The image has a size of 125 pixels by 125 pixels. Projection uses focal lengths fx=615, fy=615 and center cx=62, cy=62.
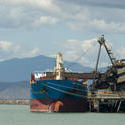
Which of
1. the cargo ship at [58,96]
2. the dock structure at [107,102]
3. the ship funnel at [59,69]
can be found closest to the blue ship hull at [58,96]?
the cargo ship at [58,96]

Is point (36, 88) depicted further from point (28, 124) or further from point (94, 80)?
point (28, 124)

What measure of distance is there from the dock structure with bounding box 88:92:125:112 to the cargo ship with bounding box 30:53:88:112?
2721 millimetres

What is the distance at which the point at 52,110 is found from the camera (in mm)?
93125

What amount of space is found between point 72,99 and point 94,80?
15.9 meters

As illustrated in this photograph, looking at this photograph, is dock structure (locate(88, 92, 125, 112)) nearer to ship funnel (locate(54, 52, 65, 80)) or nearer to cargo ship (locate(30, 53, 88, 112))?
cargo ship (locate(30, 53, 88, 112))

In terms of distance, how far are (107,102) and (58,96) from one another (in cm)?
1085

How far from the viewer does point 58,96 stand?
93812 millimetres

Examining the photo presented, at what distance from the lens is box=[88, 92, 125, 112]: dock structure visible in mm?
99250

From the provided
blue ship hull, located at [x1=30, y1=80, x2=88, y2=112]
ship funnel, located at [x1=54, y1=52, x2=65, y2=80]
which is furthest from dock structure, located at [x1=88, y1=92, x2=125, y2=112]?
ship funnel, located at [x1=54, y1=52, x2=65, y2=80]

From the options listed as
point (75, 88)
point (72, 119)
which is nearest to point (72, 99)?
point (75, 88)

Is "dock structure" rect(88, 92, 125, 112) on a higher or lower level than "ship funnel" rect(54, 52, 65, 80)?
lower

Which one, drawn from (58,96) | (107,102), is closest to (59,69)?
(58,96)

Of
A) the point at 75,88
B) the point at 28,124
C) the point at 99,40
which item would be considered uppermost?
the point at 99,40

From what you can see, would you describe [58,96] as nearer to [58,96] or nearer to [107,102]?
[58,96]
